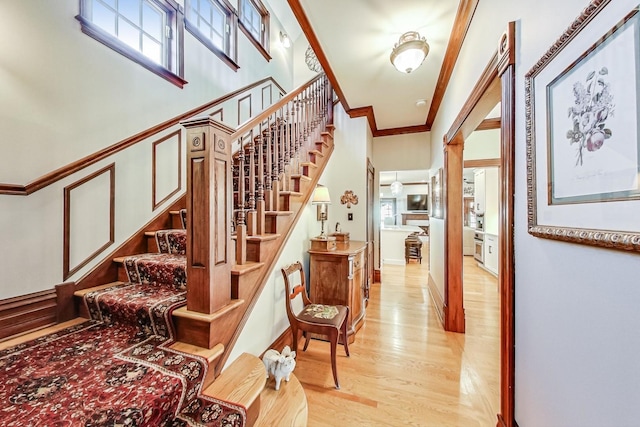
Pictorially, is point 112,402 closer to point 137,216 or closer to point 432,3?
point 137,216

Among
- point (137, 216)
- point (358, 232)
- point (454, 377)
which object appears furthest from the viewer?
point (358, 232)

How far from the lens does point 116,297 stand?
1.45 m

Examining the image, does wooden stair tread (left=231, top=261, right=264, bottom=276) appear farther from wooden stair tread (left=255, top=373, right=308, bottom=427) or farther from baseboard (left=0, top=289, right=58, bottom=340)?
baseboard (left=0, top=289, right=58, bottom=340)

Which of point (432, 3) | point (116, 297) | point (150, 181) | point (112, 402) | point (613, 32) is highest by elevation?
point (432, 3)

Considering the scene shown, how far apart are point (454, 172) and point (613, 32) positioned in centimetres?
226

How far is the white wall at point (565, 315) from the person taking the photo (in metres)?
0.60

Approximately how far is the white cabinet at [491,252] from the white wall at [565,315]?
4.77m

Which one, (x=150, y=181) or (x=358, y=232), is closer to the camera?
(x=150, y=181)

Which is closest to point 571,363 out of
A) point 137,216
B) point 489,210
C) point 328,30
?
point 328,30

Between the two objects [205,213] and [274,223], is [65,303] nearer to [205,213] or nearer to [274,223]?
[205,213]

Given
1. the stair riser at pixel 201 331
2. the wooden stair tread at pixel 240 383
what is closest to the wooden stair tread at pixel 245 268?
the stair riser at pixel 201 331

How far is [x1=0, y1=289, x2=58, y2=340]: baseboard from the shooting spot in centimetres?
129

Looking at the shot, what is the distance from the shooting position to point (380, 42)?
2.12m

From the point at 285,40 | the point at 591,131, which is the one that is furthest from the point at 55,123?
the point at 285,40
